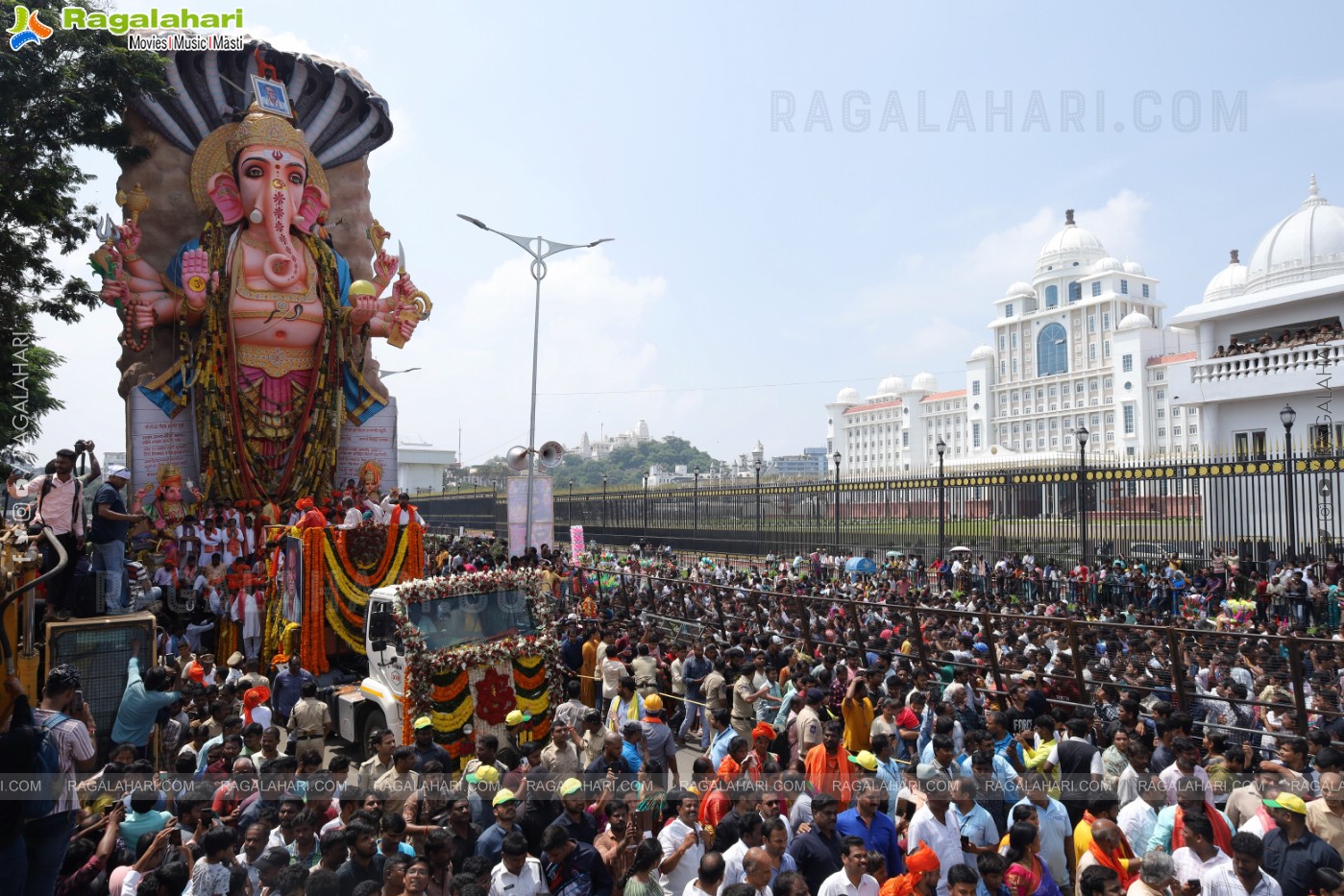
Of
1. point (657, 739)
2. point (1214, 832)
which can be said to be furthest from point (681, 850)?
point (1214, 832)

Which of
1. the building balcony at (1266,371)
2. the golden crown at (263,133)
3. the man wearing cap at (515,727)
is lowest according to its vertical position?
the man wearing cap at (515,727)

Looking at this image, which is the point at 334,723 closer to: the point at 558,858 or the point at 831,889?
the point at 558,858

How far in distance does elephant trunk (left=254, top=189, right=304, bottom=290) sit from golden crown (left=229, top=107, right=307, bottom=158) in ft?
3.90

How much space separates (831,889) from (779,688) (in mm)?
5039

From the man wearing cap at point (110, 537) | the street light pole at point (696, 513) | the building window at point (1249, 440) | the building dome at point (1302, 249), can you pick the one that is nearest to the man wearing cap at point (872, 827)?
the man wearing cap at point (110, 537)

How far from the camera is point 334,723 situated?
454 inches

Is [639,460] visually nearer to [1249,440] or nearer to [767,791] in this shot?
[1249,440]

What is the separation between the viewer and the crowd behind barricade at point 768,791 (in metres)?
5.10

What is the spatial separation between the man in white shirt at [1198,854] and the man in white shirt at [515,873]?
3726mm

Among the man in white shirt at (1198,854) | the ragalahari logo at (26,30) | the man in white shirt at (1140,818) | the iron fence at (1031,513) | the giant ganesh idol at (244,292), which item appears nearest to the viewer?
the man in white shirt at (1198,854)

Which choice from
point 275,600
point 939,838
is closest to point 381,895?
point 939,838

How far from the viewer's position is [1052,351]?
3440 inches

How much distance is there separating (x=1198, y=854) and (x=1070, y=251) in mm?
91891

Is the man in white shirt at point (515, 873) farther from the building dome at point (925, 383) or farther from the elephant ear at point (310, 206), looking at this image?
the building dome at point (925, 383)
